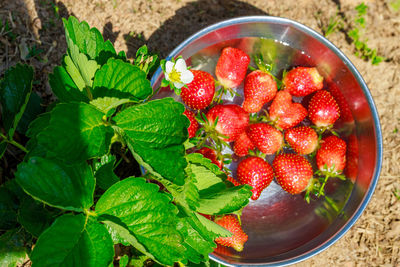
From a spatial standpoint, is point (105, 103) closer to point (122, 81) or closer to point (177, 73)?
point (122, 81)

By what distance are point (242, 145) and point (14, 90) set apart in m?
0.67

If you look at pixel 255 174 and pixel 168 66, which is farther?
pixel 255 174

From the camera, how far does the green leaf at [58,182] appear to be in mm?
744

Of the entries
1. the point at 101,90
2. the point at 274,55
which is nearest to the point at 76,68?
the point at 101,90

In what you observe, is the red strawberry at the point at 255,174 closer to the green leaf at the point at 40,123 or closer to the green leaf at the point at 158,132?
the green leaf at the point at 158,132

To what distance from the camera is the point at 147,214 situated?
29.2 inches

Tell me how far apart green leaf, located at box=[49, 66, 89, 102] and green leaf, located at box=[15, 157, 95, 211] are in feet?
0.48

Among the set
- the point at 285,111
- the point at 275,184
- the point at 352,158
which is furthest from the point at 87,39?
the point at 352,158

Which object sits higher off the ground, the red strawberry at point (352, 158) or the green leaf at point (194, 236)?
the red strawberry at point (352, 158)

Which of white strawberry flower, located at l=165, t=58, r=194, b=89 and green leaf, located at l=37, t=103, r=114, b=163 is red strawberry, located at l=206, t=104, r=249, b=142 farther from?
green leaf, located at l=37, t=103, r=114, b=163

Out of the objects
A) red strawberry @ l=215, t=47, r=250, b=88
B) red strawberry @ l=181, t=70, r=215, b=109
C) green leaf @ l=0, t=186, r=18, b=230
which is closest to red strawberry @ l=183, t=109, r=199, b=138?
red strawberry @ l=181, t=70, r=215, b=109

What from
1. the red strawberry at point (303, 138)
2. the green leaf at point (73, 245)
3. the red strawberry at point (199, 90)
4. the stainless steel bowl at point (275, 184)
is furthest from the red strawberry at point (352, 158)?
the green leaf at point (73, 245)

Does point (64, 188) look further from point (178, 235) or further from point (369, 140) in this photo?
point (369, 140)

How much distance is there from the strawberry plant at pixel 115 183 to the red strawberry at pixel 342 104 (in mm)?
580
